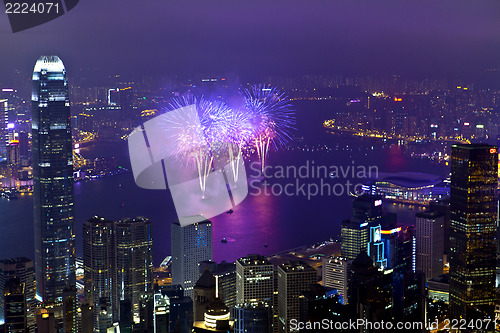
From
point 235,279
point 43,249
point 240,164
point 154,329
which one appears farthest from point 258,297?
point 240,164

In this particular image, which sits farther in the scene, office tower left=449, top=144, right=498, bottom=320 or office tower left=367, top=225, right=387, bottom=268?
office tower left=367, top=225, right=387, bottom=268

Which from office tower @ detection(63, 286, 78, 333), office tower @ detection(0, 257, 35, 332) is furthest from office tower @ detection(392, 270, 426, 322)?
office tower @ detection(0, 257, 35, 332)

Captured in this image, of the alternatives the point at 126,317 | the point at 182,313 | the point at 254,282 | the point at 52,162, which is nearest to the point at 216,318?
the point at 182,313

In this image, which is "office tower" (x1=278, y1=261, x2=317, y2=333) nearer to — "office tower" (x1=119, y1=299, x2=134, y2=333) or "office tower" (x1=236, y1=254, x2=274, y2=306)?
"office tower" (x1=236, y1=254, x2=274, y2=306)

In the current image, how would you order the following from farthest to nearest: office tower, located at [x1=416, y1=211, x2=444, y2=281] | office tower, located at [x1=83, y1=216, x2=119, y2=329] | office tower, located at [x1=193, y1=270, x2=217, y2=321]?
office tower, located at [x1=416, y1=211, x2=444, y2=281] → office tower, located at [x1=83, y1=216, x2=119, y2=329] → office tower, located at [x1=193, y1=270, x2=217, y2=321]

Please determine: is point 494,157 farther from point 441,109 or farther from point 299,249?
point 441,109

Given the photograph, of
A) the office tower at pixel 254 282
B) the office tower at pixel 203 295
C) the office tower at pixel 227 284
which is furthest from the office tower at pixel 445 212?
the office tower at pixel 203 295
